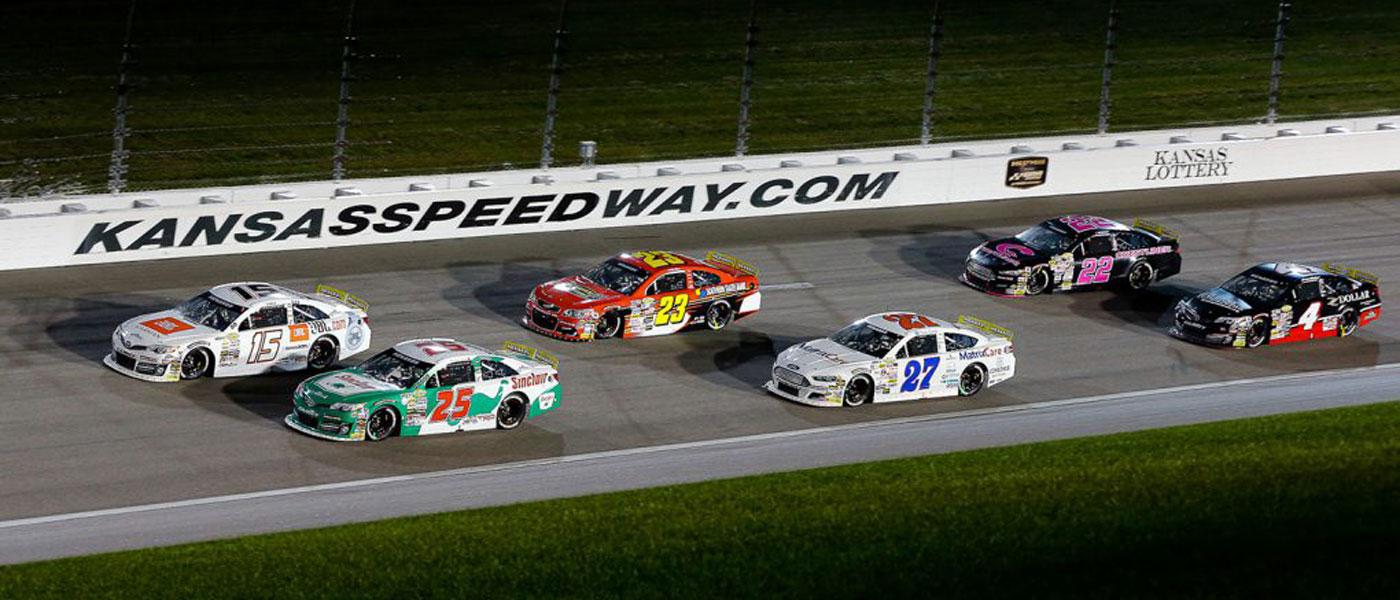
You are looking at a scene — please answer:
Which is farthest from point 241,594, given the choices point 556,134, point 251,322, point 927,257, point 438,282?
point 556,134

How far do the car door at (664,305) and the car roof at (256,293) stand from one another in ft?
15.8

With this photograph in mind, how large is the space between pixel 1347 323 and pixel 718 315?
31.0ft

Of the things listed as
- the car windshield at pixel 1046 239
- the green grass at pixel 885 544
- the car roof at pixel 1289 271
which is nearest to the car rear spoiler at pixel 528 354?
the green grass at pixel 885 544

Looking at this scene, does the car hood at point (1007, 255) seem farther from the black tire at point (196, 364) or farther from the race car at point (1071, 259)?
the black tire at point (196, 364)

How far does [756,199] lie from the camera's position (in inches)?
1425

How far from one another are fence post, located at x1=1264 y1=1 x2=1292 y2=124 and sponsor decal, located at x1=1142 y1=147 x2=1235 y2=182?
191 cm

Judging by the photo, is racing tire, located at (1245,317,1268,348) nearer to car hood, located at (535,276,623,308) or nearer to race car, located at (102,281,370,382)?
car hood, located at (535,276,623,308)

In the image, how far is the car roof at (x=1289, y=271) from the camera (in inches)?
1198

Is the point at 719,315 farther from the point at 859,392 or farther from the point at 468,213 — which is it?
the point at 468,213

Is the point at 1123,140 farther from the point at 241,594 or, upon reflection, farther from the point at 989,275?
Result: the point at 241,594

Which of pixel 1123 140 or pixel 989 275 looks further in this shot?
pixel 1123 140

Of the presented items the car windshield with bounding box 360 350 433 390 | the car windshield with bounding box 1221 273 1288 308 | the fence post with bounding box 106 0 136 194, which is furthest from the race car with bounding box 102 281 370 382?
the car windshield with bounding box 1221 273 1288 308

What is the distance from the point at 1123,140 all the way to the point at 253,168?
54.8 ft

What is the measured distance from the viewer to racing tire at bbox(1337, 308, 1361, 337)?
30.3m
